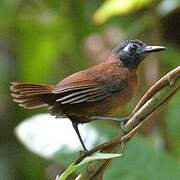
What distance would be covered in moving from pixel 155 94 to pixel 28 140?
885 millimetres

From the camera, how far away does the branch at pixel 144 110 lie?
3.72ft

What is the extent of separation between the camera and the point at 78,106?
1.39 metres

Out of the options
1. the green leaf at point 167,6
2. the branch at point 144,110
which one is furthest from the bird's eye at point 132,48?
the green leaf at point 167,6

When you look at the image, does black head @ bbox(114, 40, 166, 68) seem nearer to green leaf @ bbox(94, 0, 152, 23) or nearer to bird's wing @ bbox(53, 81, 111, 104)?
bird's wing @ bbox(53, 81, 111, 104)

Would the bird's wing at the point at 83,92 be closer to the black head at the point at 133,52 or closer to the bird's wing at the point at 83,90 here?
the bird's wing at the point at 83,90

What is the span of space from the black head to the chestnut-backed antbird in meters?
0.05

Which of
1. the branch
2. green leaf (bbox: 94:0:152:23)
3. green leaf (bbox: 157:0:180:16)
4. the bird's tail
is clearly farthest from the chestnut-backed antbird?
green leaf (bbox: 94:0:152:23)

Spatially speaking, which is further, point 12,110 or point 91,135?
point 12,110

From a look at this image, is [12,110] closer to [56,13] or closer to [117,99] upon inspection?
[56,13]

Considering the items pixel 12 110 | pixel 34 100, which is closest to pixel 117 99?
pixel 34 100

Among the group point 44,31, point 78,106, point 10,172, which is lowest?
point 10,172

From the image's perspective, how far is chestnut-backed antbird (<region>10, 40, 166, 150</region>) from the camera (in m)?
1.37

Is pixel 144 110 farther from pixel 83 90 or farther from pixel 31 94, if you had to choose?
pixel 31 94

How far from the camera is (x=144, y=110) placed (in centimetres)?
114
